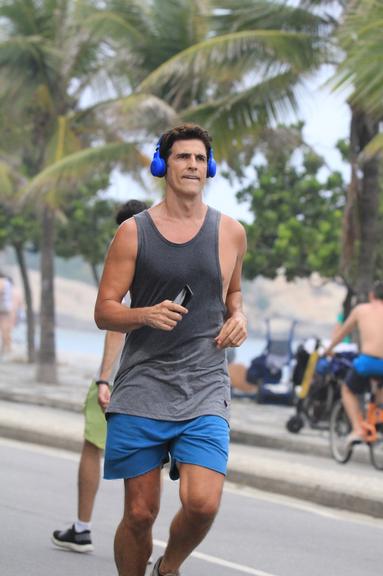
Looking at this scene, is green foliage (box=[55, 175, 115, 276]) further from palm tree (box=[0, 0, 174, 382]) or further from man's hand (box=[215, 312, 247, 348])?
man's hand (box=[215, 312, 247, 348])

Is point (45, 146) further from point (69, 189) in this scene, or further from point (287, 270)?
point (287, 270)

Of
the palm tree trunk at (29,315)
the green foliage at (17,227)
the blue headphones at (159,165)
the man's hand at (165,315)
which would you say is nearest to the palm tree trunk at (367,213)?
the green foliage at (17,227)

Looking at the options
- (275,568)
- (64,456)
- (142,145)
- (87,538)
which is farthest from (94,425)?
(142,145)

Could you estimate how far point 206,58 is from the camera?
18312 millimetres

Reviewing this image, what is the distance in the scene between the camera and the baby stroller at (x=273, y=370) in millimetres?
22594

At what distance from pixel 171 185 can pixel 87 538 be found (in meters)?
3.06

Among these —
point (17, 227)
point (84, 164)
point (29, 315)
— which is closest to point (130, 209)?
point (84, 164)

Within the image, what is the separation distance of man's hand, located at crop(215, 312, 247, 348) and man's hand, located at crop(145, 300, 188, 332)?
0.25m

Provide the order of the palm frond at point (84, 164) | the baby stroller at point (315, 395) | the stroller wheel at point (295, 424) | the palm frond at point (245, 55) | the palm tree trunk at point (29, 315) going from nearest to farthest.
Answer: the baby stroller at point (315, 395), the stroller wheel at point (295, 424), the palm frond at point (245, 55), the palm frond at point (84, 164), the palm tree trunk at point (29, 315)

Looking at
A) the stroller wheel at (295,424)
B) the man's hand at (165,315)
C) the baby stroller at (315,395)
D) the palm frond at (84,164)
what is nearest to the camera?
the man's hand at (165,315)

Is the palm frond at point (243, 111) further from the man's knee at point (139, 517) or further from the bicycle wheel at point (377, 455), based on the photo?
the man's knee at point (139, 517)

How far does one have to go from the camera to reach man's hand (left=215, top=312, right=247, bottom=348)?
5.93 m

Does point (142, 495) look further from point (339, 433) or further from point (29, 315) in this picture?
point (29, 315)

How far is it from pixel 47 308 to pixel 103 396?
53.8 feet
